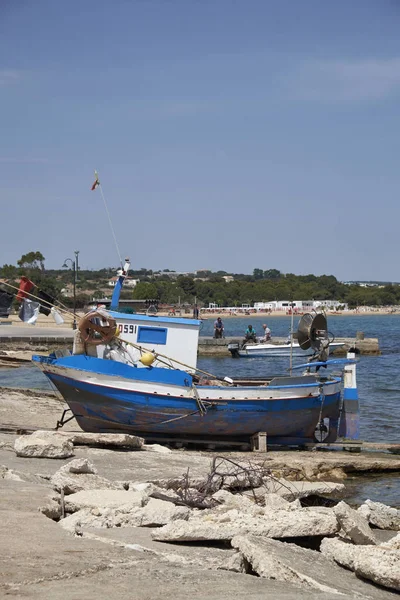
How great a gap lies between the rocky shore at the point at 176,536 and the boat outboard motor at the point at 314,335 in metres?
7.14

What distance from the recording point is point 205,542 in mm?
7742

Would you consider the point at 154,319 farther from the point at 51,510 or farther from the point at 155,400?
the point at 51,510

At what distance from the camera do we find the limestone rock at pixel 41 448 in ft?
40.4

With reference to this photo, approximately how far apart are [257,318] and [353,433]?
161 m

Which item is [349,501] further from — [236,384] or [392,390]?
[392,390]

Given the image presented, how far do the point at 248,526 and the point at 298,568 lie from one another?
104 centimetres

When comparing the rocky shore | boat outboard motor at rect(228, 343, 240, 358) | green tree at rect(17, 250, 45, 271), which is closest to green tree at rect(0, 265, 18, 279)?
green tree at rect(17, 250, 45, 271)

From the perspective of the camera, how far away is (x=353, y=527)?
26.4 ft

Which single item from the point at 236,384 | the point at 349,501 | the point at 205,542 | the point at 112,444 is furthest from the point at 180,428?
the point at 205,542

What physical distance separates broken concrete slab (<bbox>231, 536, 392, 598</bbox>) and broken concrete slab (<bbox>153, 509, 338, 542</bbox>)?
0.38 metres

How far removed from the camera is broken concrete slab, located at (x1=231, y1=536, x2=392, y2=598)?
666 cm

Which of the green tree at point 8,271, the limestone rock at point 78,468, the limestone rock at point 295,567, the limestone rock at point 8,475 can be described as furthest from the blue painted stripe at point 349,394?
the green tree at point 8,271

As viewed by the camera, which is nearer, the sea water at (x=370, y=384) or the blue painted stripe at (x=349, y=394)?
the sea water at (x=370, y=384)

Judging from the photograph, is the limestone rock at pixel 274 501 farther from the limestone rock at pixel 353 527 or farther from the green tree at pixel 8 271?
the green tree at pixel 8 271
